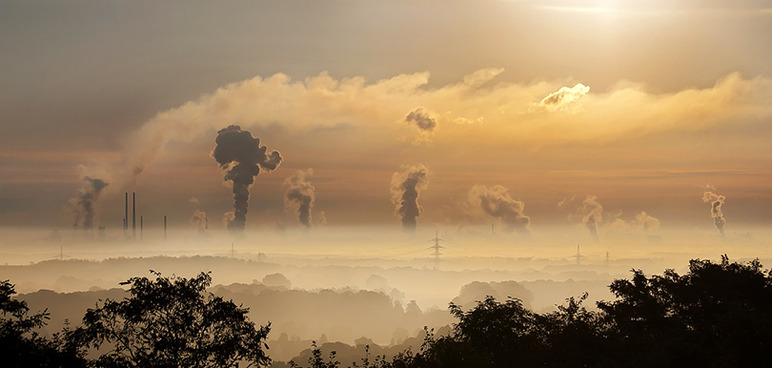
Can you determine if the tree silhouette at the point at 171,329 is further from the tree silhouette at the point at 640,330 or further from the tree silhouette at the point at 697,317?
the tree silhouette at the point at 697,317

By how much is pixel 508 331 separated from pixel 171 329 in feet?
102

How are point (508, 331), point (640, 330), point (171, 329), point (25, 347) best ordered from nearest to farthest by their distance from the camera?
point (171, 329) < point (25, 347) < point (640, 330) < point (508, 331)

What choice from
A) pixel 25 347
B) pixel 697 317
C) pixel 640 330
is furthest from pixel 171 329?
pixel 697 317

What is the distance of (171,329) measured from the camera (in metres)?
45.6

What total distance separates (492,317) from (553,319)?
17.2 feet

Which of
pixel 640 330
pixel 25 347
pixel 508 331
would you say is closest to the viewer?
pixel 25 347

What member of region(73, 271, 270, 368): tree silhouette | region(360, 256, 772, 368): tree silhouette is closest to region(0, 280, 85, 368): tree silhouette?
region(73, 271, 270, 368): tree silhouette

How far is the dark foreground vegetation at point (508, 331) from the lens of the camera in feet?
150

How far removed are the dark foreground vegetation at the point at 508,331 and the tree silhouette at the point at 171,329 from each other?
2.3 inches

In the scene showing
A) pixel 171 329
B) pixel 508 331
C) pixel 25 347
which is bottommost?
pixel 508 331

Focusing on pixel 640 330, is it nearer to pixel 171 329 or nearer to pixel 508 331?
pixel 508 331

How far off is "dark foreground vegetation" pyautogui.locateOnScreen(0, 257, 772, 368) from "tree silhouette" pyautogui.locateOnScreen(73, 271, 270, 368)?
0.20 feet

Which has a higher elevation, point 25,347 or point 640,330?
point 25,347

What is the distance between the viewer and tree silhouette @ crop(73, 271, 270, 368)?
45.2m
